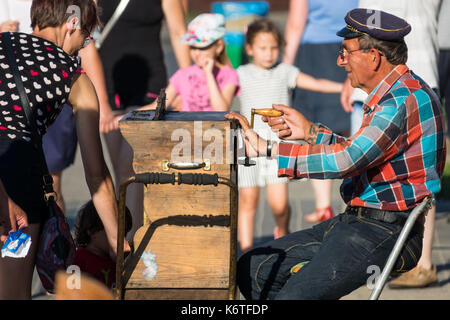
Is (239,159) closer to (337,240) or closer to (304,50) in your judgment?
(337,240)

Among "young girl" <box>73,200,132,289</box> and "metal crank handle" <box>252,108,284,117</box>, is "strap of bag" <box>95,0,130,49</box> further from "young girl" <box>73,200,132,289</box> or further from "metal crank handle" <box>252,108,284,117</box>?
"metal crank handle" <box>252,108,284,117</box>

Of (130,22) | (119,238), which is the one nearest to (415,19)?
(130,22)

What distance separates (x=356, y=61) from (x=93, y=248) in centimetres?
149

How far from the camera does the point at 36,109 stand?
3303 mm

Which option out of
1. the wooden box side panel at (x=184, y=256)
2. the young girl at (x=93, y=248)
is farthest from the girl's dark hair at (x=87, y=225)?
the wooden box side panel at (x=184, y=256)

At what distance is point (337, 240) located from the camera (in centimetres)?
345

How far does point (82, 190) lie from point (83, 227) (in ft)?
12.5

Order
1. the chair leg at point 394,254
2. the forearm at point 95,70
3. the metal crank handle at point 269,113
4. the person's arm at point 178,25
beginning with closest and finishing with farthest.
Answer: the chair leg at point 394,254 → the metal crank handle at point 269,113 → the forearm at point 95,70 → the person's arm at point 178,25

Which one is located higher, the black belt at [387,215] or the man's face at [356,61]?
the man's face at [356,61]

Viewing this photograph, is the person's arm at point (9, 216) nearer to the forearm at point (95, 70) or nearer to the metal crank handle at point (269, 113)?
the metal crank handle at point (269, 113)

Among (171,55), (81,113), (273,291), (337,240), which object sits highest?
(81,113)

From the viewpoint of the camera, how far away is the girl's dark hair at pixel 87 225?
3.86m

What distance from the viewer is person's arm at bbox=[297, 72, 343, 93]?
581cm

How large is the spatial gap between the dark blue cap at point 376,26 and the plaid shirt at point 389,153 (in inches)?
6.6
